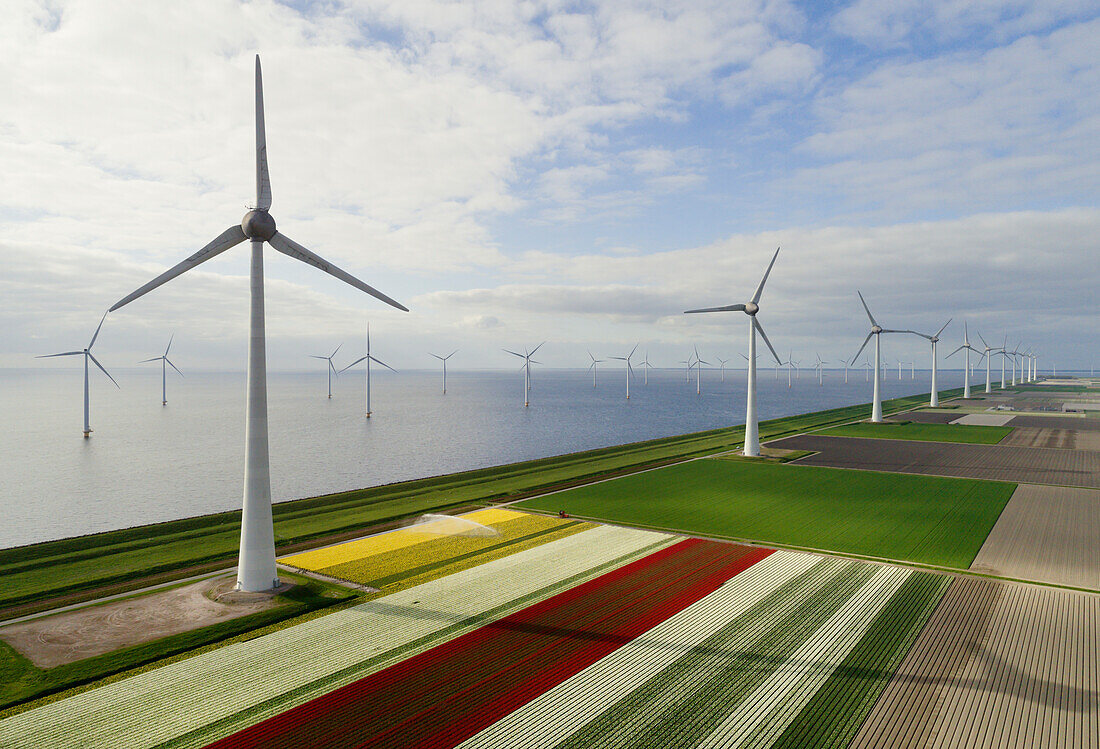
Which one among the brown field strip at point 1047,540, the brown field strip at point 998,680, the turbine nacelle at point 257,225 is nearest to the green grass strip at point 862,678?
the brown field strip at point 998,680

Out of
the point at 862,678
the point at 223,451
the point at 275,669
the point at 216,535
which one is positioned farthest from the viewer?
the point at 223,451

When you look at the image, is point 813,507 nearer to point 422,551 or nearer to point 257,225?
point 422,551

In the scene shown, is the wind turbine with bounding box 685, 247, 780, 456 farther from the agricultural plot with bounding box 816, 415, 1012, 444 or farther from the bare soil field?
the bare soil field

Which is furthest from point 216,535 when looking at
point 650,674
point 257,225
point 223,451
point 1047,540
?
point 223,451

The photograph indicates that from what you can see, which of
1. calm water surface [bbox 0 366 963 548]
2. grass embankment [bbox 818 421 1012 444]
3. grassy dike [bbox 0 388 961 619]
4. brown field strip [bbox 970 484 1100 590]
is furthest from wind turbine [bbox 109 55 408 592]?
grass embankment [bbox 818 421 1012 444]

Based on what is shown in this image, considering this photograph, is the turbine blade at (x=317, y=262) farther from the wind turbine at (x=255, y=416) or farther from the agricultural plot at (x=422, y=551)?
the agricultural plot at (x=422, y=551)

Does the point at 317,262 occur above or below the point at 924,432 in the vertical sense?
above
